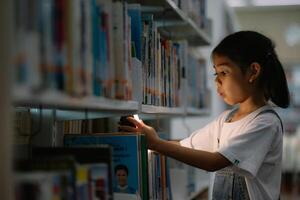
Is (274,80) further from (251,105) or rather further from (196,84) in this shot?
(196,84)

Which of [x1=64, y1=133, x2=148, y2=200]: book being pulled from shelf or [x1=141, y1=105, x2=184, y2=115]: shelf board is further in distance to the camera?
[x1=141, y1=105, x2=184, y2=115]: shelf board

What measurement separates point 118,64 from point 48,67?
0.47 metres

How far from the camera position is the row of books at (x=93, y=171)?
92cm

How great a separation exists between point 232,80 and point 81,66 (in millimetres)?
991

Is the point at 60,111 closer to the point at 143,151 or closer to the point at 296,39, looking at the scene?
the point at 143,151

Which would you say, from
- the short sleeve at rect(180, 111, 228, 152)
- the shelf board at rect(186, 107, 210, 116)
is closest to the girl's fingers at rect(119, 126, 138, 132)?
the short sleeve at rect(180, 111, 228, 152)

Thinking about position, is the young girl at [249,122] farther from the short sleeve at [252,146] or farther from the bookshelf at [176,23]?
the bookshelf at [176,23]

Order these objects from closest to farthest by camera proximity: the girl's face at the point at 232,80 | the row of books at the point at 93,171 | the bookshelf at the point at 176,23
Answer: the row of books at the point at 93,171
the girl's face at the point at 232,80
the bookshelf at the point at 176,23

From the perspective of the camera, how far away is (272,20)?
725 centimetres

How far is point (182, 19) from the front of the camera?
2314mm

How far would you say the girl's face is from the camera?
1.91 metres

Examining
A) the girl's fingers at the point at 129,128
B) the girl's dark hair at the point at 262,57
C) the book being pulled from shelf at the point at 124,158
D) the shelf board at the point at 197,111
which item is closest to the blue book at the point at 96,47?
the book being pulled from shelf at the point at 124,158

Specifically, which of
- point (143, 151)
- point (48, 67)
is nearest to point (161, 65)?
point (143, 151)

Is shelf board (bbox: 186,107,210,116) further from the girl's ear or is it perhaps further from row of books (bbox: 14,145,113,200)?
row of books (bbox: 14,145,113,200)
